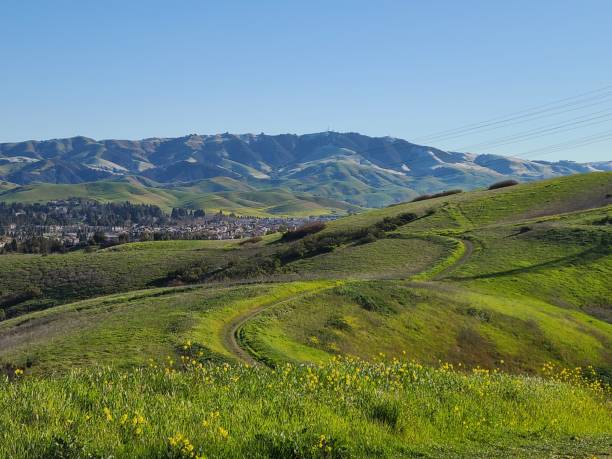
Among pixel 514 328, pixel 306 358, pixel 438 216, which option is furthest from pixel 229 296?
pixel 438 216

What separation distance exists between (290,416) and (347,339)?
99.8 feet

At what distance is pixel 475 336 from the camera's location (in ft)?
162

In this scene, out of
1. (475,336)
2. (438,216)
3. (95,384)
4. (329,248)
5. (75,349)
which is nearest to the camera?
(95,384)

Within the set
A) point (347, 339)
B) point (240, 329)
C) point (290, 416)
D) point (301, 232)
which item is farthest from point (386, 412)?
point (301, 232)

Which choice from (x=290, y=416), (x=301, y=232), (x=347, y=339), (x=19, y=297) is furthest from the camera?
(x=301, y=232)

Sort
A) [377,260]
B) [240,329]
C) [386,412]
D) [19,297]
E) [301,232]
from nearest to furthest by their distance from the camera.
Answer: [386,412] → [240,329] → [377,260] → [19,297] → [301,232]

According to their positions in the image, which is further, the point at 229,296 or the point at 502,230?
the point at 502,230

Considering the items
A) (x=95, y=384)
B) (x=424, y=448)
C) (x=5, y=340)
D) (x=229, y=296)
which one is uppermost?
(x=95, y=384)

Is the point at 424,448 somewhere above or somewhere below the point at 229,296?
above

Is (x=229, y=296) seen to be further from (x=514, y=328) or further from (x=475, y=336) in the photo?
(x=514, y=328)

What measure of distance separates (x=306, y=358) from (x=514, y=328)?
22.6 meters

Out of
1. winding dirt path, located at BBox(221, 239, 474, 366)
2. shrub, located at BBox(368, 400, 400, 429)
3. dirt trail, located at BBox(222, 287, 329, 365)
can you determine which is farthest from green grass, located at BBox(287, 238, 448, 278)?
shrub, located at BBox(368, 400, 400, 429)

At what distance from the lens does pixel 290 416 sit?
13.9 m

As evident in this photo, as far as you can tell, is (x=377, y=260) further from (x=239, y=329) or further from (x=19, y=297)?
(x=19, y=297)
